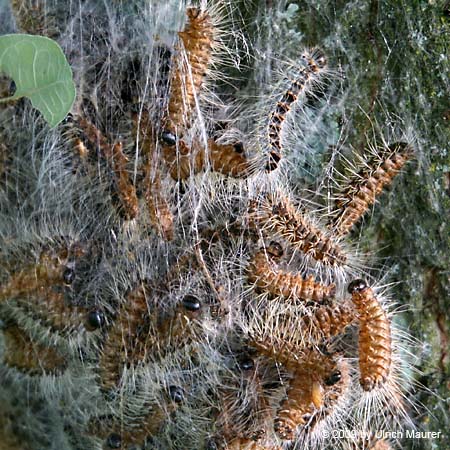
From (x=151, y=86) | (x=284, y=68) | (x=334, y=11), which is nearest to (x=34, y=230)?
(x=151, y=86)

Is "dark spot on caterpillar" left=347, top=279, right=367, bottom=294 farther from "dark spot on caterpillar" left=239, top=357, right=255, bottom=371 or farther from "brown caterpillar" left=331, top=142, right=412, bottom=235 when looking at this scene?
"dark spot on caterpillar" left=239, top=357, right=255, bottom=371

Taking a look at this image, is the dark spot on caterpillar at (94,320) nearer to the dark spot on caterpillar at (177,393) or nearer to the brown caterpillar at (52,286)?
the brown caterpillar at (52,286)

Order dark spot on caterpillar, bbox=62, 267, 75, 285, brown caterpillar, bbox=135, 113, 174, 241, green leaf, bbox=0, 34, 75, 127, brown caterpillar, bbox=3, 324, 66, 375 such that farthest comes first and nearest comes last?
brown caterpillar, bbox=3, 324, 66, 375 < dark spot on caterpillar, bbox=62, 267, 75, 285 < brown caterpillar, bbox=135, 113, 174, 241 < green leaf, bbox=0, 34, 75, 127

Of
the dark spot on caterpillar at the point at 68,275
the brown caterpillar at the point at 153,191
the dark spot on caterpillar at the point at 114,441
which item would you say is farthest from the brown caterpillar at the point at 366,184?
the dark spot on caterpillar at the point at 114,441

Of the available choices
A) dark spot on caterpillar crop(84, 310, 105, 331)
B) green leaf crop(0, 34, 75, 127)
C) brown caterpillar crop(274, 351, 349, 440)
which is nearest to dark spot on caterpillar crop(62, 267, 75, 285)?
dark spot on caterpillar crop(84, 310, 105, 331)

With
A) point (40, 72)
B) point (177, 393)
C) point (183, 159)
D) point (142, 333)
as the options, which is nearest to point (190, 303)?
point (142, 333)

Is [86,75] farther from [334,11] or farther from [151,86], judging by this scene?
[334,11]
